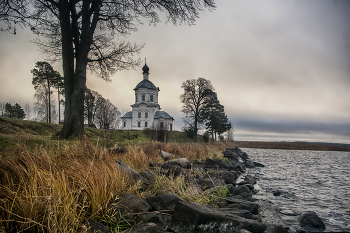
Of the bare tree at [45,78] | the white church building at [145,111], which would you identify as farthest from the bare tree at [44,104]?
the white church building at [145,111]

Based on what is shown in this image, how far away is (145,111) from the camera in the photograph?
50156mm

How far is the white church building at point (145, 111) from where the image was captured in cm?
4991

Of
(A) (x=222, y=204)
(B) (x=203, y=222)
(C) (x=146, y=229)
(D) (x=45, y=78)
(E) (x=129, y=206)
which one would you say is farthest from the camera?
(D) (x=45, y=78)

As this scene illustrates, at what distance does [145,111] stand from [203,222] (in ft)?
159

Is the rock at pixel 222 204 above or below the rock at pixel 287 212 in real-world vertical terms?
above

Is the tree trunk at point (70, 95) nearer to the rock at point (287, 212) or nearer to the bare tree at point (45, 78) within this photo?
the rock at point (287, 212)

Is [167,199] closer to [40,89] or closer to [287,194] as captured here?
[287,194]

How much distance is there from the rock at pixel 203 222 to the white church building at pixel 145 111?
152ft

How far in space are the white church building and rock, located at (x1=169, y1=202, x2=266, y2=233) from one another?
46.5 m

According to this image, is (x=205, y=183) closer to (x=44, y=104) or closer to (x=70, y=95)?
(x=70, y=95)

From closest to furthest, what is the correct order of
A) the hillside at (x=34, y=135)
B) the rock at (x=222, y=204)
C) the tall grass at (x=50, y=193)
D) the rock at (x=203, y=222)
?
the tall grass at (x=50, y=193)
the rock at (x=203, y=222)
the rock at (x=222, y=204)
the hillside at (x=34, y=135)

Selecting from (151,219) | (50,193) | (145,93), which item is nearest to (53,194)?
(50,193)

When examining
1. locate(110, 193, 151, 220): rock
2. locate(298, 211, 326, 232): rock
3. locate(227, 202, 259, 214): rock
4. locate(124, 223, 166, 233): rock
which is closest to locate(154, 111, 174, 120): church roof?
locate(227, 202, 259, 214): rock

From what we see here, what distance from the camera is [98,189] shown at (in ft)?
8.27
